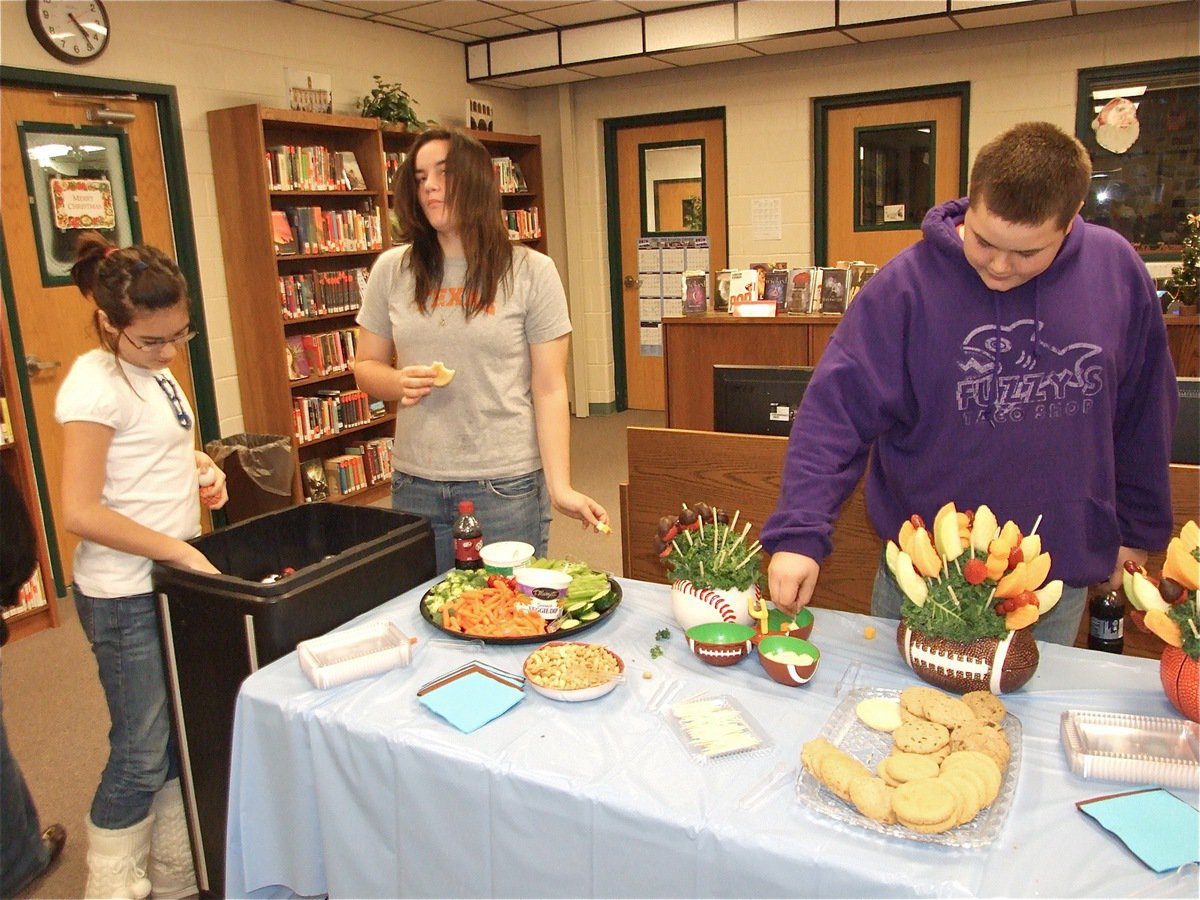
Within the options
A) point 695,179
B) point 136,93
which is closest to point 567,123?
point 695,179

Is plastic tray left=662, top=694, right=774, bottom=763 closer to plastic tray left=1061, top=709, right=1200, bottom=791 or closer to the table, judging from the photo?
the table

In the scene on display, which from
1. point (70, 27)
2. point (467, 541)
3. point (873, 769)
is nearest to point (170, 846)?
point (467, 541)

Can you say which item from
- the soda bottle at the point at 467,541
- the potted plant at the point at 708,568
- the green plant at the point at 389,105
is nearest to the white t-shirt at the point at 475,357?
the soda bottle at the point at 467,541

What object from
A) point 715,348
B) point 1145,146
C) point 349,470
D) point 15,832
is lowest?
point 15,832

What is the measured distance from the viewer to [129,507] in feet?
5.77

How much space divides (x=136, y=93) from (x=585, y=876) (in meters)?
4.22

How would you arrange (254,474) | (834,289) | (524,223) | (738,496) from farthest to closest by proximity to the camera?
(524,223)
(254,474)
(834,289)
(738,496)

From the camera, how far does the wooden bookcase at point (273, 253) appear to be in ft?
14.7

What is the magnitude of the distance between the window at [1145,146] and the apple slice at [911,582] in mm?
4675

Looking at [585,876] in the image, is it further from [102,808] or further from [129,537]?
[102,808]

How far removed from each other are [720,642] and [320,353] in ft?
13.0

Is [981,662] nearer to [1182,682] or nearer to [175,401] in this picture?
[1182,682]

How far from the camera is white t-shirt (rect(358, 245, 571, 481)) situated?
78.5 inches

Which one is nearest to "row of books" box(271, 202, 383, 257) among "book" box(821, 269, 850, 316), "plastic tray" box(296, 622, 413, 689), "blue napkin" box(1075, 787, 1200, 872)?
"book" box(821, 269, 850, 316)
